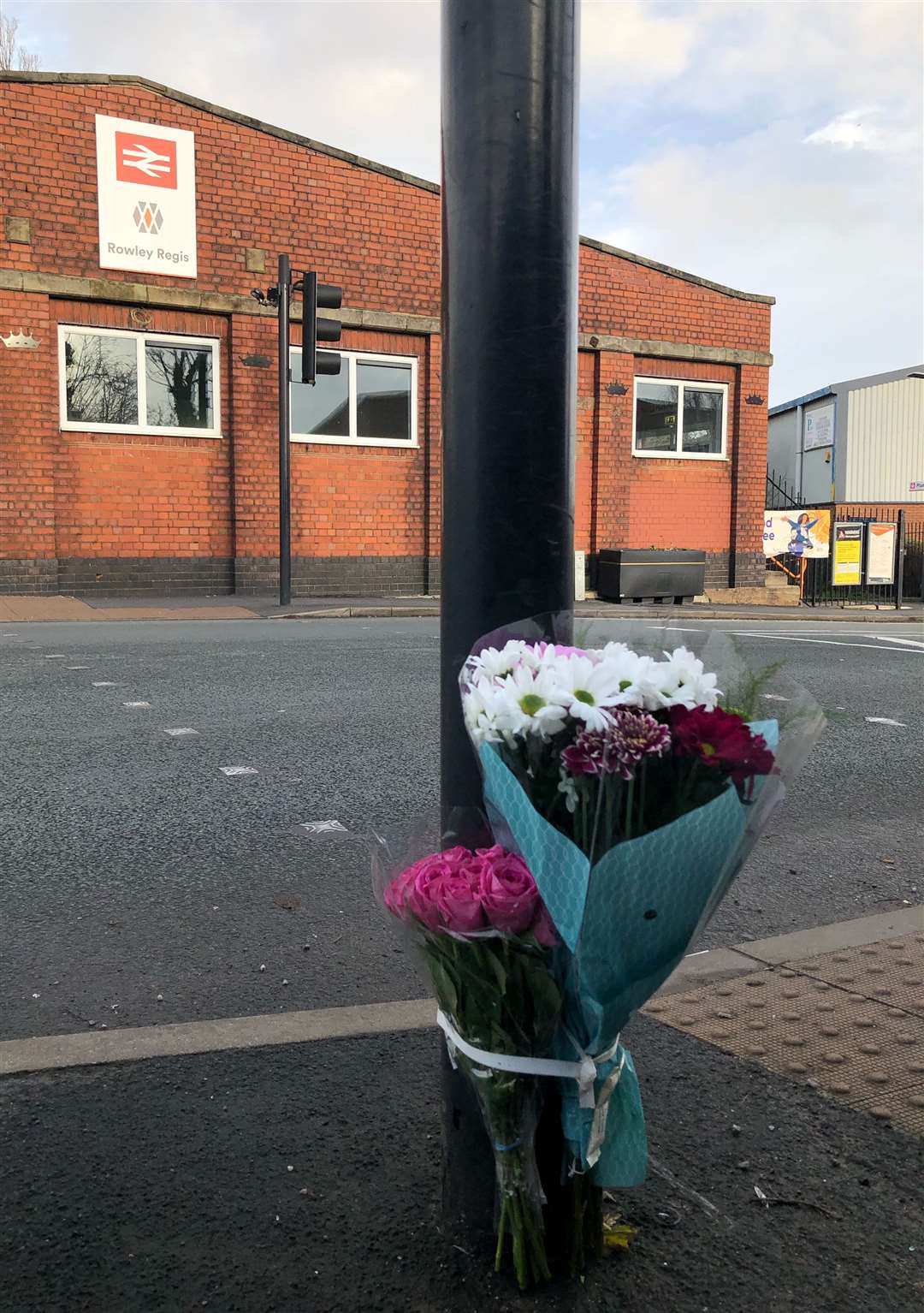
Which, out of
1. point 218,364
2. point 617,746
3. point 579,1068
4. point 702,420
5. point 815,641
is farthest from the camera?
point 702,420

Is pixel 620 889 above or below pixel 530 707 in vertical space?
below

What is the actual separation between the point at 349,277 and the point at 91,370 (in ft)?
14.5

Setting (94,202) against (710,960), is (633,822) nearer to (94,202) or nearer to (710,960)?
(710,960)

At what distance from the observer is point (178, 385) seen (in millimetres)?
17359

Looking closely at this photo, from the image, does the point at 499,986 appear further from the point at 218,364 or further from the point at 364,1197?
the point at 218,364

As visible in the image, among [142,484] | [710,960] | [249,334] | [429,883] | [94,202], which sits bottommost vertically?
[710,960]

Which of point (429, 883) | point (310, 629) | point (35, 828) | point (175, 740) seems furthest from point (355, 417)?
point (429, 883)

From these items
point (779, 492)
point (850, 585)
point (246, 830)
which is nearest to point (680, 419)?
point (850, 585)

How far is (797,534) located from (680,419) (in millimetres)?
4494

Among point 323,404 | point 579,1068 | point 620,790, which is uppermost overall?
point 323,404

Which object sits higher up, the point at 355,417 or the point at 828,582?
the point at 355,417

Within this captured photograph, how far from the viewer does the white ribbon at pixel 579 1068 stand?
169 cm

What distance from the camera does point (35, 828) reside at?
14.6 feet

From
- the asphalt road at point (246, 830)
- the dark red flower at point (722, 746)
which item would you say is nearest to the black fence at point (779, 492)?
the asphalt road at point (246, 830)
